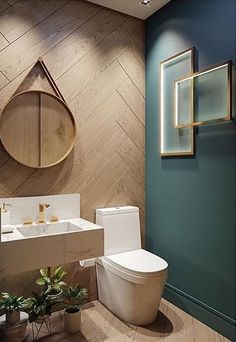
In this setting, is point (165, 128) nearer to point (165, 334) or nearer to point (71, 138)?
point (71, 138)

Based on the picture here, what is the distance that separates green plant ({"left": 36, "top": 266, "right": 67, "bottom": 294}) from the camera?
6.63 ft

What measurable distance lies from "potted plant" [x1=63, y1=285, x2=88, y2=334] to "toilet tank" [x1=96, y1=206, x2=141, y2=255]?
0.42 meters

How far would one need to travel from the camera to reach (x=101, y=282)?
242 cm

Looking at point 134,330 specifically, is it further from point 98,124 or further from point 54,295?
point 98,124

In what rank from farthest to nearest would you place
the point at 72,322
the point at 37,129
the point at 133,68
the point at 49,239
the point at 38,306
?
the point at 133,68 < the point at 37,129 < the point at 72,322 < the point at 38,306 < the point at 49,239

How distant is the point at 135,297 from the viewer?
2.06m

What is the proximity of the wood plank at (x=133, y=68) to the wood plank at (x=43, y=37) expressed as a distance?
471 millimetres

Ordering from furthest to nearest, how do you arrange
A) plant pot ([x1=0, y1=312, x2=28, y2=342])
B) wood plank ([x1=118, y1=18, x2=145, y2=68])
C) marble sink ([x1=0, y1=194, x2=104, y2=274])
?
1. wood plank ([x1=118, y1=18, x2=145, y2=68])
2. plant pot ([x1=0, y1=312, x2=28, y2=342])
3. marble sink ([x1=0, y1=194, x2=104, y2=274])

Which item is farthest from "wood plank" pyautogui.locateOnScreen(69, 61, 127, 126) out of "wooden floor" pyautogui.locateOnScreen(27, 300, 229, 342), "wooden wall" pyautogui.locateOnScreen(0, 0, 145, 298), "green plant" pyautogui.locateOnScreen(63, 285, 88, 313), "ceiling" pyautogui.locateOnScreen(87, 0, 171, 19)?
"wooden floor" pyautogui.locateOnScreen(27, 300, 229, 342)

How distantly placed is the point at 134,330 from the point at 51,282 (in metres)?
0.72

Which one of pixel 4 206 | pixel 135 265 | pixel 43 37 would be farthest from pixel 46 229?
pixel 43 37

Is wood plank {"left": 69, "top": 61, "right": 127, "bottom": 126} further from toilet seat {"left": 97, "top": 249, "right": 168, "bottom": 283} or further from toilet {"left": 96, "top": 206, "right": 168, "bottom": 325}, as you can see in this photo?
toilet seat {"left": 97, "top": 249, "right": 168, "bottom": 283}

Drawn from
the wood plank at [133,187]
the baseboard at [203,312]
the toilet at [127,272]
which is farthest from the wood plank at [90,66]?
the baseboard at [203,312]

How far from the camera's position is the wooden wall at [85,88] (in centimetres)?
215
